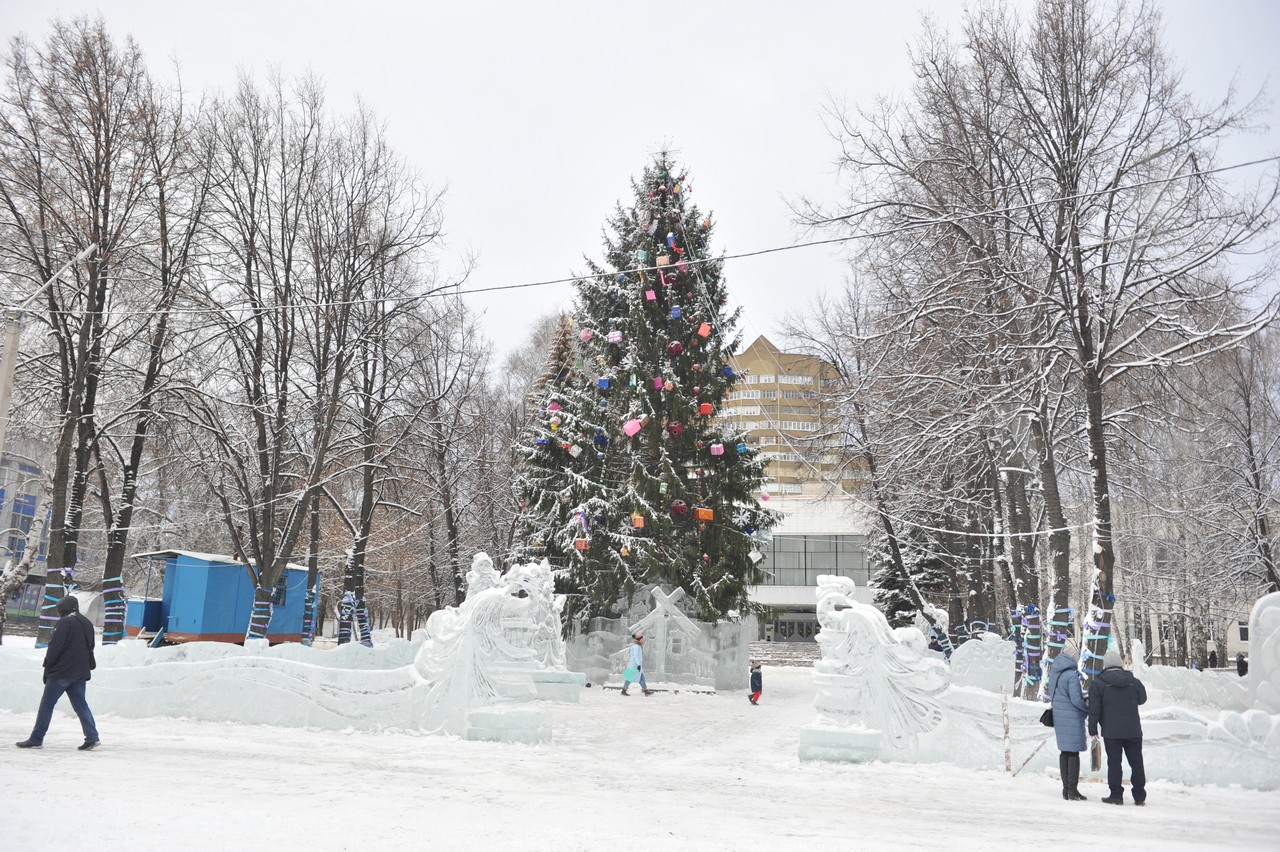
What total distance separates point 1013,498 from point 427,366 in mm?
20358

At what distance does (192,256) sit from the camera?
20344 mm

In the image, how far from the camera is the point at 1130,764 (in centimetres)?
820

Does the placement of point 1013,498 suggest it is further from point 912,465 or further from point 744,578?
point 744,578

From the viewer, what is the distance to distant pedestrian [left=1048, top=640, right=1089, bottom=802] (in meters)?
8.38

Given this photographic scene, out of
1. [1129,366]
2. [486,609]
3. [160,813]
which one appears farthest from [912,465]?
[160,813]

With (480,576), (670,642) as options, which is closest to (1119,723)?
(480,576)

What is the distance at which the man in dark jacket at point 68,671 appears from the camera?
852 cm

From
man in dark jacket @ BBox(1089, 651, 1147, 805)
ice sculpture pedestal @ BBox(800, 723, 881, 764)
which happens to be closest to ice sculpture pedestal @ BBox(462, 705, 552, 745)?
ice sculpture pedestal @ BBox(800, 723, 881, 764)

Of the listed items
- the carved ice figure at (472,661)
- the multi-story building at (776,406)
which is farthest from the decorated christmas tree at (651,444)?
the carved ice figure at (472,661)

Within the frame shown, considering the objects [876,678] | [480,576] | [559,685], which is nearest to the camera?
[876,678]

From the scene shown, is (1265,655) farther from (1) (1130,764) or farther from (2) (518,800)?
(2) (518,800)

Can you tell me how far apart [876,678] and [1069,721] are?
7.29ft

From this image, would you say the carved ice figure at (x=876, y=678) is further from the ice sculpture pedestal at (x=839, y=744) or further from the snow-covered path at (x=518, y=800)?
the snow-covered path at (x=518, y=800)

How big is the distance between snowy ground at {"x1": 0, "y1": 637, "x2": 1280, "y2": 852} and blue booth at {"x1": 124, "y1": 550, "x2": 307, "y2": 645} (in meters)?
15.9
